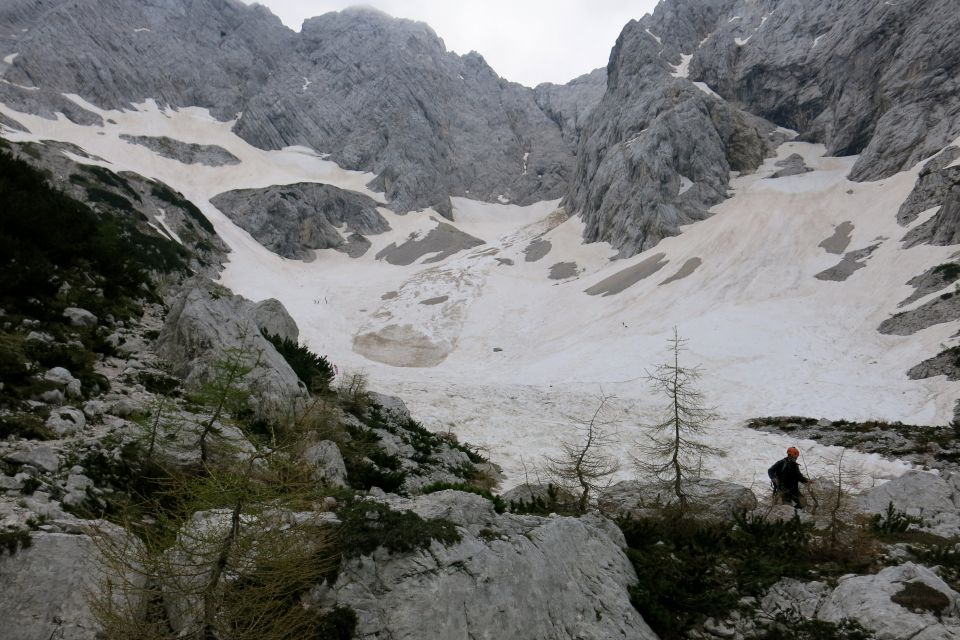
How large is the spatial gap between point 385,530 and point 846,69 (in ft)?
295

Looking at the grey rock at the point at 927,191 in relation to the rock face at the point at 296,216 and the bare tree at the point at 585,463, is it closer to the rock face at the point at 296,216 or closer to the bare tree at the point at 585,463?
the bare tree at the point at 585,463

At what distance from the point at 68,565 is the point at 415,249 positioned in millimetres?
73272

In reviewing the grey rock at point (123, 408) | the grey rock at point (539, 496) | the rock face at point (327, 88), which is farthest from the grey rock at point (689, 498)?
the rock face at point (327, 88)

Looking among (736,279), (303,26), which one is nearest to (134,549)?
(736,279)

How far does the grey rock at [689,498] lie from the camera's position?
390 inches

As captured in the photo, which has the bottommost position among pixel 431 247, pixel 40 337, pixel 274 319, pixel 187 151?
pixel 274 319

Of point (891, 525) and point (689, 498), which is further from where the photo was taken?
point (689, 498)

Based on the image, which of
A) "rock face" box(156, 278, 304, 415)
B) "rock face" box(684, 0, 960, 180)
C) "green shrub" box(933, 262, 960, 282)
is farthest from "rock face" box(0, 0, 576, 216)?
"rock face" box(156, 278, 304, 415)

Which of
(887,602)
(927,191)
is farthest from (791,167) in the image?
(887,602)

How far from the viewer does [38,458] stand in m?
5.97

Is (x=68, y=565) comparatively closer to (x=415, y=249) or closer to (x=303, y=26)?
(x=415, y=249)

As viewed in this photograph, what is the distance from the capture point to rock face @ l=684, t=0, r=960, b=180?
5559 centimetres

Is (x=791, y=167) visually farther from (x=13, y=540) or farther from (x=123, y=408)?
(x=13, y=540)

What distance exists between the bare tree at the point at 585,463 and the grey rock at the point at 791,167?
181 ft
